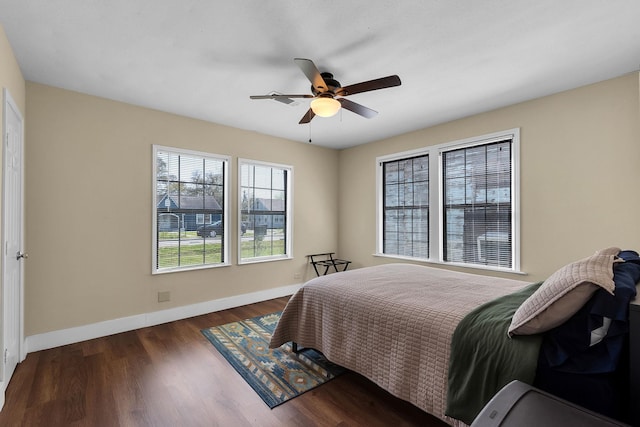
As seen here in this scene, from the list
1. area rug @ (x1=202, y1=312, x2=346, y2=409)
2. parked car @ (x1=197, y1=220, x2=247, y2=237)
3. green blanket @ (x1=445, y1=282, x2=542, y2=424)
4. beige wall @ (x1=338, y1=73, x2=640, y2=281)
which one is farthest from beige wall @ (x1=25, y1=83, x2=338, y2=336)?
beige wall @ (x1=338, y1=73, x2=640, y2=281)

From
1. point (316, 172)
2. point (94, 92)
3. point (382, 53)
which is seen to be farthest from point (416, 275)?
point (94, 92)

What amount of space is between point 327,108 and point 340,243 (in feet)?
10.9

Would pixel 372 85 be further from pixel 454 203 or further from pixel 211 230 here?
pixel 211 230

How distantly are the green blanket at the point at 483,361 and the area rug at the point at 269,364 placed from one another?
3.63 feet

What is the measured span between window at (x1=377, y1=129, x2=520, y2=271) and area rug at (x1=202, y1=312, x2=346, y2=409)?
231cm

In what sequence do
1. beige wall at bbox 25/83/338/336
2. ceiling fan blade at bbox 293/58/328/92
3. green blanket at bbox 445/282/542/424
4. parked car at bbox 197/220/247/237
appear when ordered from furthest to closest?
parked car at bbox 197/220/247/237 → beige wall at bbox 25/83/338/336 → ceiling fan blade at bbox 293/58/328/92 → green blanket at bbox 445/282/542/424

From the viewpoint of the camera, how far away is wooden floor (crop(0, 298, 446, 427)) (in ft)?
5.94

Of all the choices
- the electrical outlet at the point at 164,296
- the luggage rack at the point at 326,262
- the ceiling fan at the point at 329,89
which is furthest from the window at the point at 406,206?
the electrical outlet at the point at 164,296

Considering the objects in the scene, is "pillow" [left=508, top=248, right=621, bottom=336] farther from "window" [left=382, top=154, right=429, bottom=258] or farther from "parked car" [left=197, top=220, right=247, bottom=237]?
"parked car" [left=197, top=220, right=247, bottom=237]

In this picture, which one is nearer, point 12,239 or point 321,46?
point 321,46

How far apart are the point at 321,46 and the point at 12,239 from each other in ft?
9.39

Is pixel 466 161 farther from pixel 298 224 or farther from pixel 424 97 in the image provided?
pixel 298 224

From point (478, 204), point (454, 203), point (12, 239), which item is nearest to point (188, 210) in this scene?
point (12, 239)

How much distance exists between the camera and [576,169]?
2.86 meters
